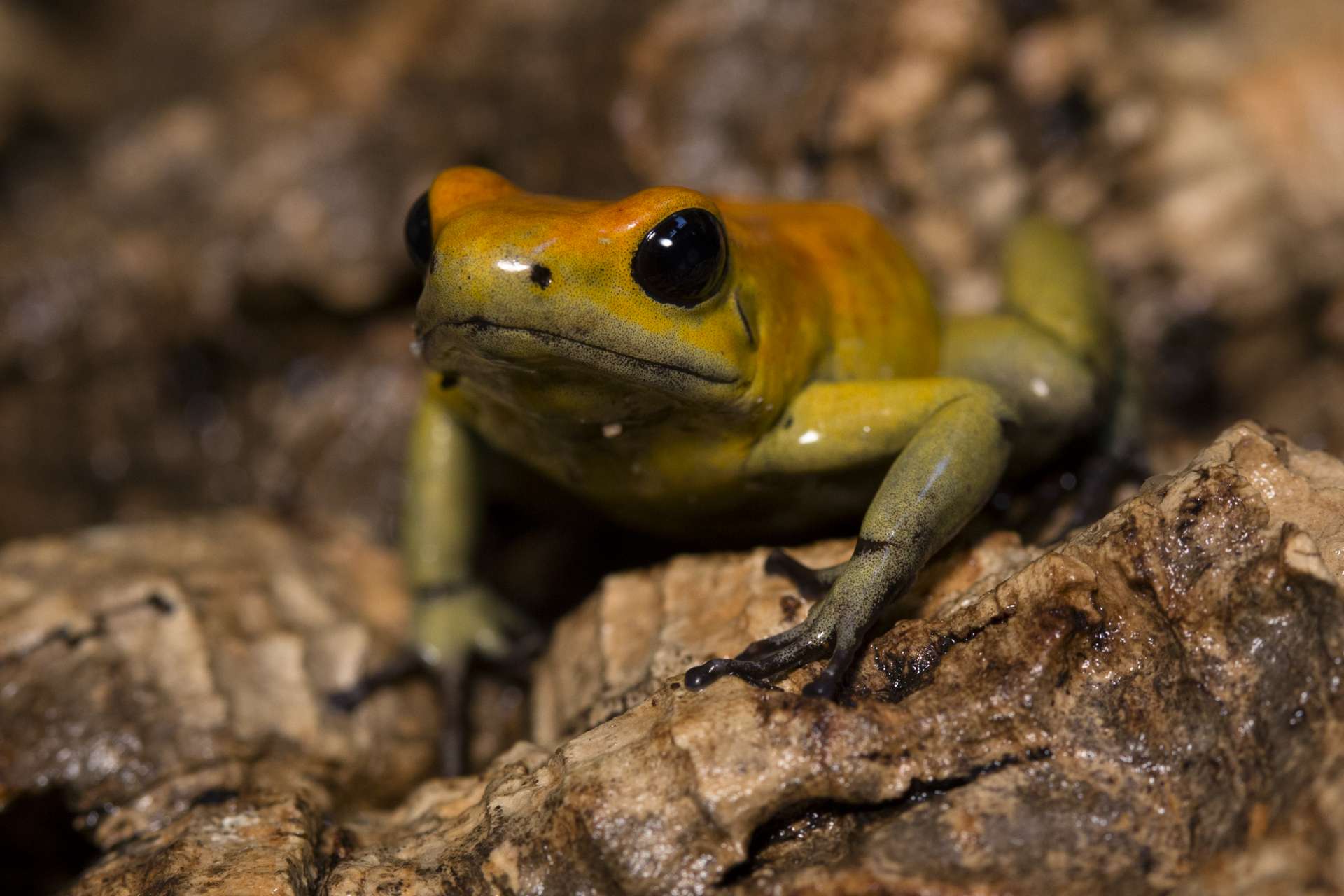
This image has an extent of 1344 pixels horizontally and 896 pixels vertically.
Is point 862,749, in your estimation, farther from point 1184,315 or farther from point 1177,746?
point 1184,315

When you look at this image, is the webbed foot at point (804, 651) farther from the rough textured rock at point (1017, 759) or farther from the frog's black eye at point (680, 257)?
the frog's black eye at point (680, 257)

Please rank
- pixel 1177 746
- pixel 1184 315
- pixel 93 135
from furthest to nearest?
pixel 93 135
pixel 1184 315
pixel 1177 746

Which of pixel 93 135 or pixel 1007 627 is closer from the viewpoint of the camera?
pixel 1007 627

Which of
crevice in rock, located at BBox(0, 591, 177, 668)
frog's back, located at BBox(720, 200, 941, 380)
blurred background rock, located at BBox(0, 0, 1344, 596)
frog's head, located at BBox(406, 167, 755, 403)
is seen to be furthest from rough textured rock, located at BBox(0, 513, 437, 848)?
frog's back, located at BBox(720, 200, 941, 380)

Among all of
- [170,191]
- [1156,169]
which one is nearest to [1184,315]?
[1156,169]

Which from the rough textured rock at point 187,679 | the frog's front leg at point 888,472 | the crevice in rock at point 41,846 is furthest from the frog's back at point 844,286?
the crevice in rock at point 41,846
